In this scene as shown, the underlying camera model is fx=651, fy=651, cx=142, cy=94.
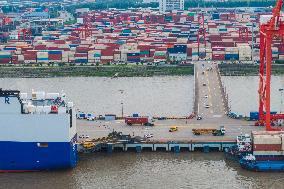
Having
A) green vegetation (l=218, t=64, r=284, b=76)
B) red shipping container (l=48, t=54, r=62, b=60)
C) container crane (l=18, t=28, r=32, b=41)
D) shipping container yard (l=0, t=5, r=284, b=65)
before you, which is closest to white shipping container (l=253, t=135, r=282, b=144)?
shipping container yard (l=0, t=5, r=284, b=65)

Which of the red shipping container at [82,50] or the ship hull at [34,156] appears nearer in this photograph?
the ship hull at [34,156]

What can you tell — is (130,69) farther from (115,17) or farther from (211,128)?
(115,17)

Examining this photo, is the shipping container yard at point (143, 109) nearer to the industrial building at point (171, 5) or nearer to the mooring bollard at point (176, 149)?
the mooring bollard at point (176, 149)

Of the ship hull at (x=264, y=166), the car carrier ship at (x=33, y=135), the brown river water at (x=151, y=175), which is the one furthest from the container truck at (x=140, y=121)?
the ship hull at (x=264, y=166)

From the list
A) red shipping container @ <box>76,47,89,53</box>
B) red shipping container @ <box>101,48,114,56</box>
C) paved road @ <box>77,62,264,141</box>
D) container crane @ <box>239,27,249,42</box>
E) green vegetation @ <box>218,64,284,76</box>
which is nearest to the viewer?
paved road @ <box>77,62,264,141</box>

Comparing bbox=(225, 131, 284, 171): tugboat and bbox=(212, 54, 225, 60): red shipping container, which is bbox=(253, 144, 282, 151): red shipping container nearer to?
bbox=(225, 131, 284, 171): tugboat

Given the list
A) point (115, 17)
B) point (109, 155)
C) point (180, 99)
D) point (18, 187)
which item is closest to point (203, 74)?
point (180, 99)
